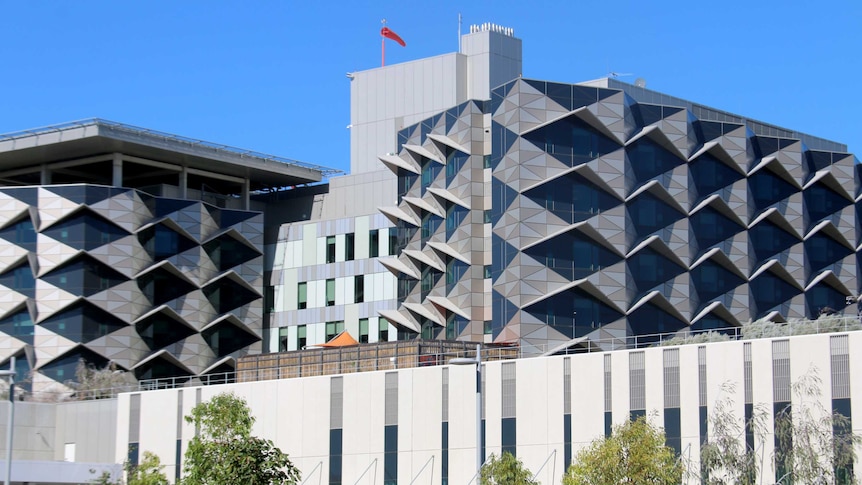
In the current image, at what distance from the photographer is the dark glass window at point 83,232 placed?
340 feet

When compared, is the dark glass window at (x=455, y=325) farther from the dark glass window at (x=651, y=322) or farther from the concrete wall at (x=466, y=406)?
the concrete wall at (x=466, y=406)

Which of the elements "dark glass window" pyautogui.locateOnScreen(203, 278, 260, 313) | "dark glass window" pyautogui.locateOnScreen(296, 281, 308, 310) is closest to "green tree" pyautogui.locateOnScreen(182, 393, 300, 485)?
"dark glass window" pyautogui.locateOnScreen(203, 278, 260, 313)

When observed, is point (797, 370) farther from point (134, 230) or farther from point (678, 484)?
point (134, 230)

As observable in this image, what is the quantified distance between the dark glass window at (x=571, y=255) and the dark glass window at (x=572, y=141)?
5042mm

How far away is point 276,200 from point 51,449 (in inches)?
1352

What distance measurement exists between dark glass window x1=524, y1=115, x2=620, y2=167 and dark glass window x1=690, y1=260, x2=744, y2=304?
34.7 ft

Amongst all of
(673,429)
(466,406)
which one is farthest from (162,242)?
(673,429)

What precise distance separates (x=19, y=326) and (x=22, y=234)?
6838mm

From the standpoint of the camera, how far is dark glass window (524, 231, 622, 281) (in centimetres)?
9100

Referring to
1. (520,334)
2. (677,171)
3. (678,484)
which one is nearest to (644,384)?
(678,484)

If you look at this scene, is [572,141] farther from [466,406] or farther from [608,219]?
[466,406]

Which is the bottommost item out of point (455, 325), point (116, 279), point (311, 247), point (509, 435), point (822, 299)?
point (509, 435)

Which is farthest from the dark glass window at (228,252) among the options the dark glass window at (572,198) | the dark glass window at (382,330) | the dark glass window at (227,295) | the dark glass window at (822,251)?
the dark glass window at (822,251)

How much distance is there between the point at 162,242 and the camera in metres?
107
